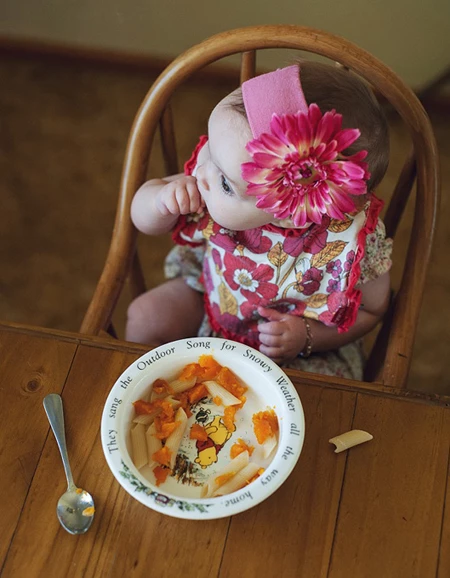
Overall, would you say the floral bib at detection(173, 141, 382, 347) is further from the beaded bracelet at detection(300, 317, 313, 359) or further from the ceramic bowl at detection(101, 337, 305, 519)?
the ceramic bowl at detection(101, 337, 305, 519)

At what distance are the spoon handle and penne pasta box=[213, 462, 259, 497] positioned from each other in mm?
160

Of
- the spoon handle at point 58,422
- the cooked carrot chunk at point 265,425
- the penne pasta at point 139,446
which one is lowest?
the spoon handle at point 58,422

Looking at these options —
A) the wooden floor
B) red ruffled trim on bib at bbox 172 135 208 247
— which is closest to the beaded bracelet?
red ruffled trim on bib at bbox 172 135 208 247

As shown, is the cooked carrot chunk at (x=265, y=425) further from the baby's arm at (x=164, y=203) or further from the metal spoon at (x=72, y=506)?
the baby's arm at (x=164, y=203)

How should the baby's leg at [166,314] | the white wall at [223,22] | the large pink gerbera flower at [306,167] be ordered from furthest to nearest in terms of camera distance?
1. the white wall at [223,22]
2. the baby's leg at [166,314]
3. the large pink gerbera flower at [306,167]

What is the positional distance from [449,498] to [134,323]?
0.57m

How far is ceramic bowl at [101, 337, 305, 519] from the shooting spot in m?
0.64

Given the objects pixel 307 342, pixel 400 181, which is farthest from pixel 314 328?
pixel 400 181

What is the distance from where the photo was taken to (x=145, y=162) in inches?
36.7

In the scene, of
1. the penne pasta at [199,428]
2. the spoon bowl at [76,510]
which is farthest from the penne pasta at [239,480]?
the spoon bowl at [76,510]

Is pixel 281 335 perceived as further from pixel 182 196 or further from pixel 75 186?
pixel 75 186

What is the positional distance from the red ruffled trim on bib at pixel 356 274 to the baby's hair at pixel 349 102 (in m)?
0.10

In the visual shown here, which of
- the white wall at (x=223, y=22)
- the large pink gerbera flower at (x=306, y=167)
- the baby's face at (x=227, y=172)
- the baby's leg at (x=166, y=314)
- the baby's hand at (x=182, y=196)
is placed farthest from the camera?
the white wall at (x=223, y=22)

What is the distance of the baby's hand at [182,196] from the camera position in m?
0.87
